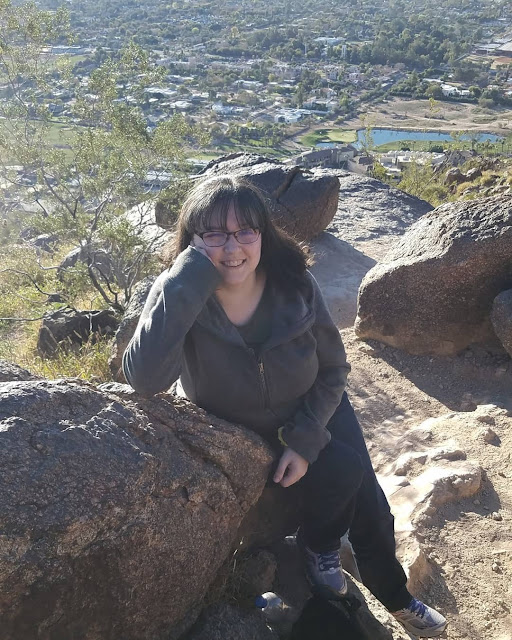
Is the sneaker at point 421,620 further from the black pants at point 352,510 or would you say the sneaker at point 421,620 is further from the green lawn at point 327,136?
the green lawn at point 327,136

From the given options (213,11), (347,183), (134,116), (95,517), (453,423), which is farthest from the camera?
(213,11)

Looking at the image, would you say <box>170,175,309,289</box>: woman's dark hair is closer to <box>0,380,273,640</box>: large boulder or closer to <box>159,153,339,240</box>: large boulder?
<box>0,380,273,640</box>: large boulder

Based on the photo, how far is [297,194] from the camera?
729 cm

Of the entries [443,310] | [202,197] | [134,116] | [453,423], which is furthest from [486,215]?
[134,116]

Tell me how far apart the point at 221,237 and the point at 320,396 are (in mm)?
714

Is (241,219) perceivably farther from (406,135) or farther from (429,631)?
(406,135)

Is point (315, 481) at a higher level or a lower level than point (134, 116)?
lower

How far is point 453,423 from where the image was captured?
4074mm

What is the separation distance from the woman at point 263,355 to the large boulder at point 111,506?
0.45ft

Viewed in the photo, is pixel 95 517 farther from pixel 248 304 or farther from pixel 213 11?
pixel 213 11

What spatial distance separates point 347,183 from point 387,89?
54573mm

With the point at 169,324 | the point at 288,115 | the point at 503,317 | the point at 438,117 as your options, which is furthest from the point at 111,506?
the point at 438,117

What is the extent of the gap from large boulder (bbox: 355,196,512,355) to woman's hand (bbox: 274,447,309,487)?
288 centimetres

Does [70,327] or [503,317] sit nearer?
[503,317]
